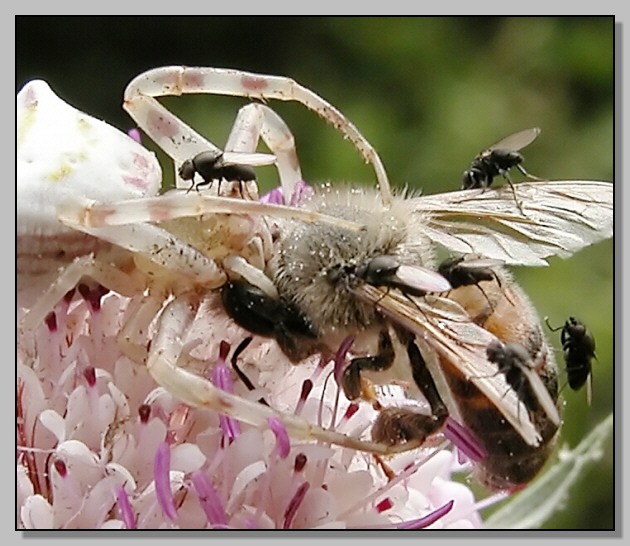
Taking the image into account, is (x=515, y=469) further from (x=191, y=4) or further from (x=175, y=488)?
(x=191, y=4)

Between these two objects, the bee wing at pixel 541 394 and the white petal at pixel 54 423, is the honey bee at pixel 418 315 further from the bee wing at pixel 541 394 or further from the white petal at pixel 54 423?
the white petal at pixel 54 423

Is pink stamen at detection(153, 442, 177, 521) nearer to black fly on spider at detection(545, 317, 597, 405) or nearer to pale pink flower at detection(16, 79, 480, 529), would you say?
pale pink flower at detection(16, 79, 480, 529)

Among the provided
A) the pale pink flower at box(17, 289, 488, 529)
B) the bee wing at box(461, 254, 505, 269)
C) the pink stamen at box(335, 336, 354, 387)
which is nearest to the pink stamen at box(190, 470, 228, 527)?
the pale pink flower at box(17, 289, 488, 529)

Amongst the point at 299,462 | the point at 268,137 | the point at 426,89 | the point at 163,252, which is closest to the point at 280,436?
the point at 299,462

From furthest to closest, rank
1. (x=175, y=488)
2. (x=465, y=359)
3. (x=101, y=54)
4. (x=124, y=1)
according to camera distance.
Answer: (x=101, y=54) → (x=124, y=1) → (x=175, y=488) → (x=465, y=359)

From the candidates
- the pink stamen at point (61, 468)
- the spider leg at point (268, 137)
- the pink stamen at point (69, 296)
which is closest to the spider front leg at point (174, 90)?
the spider leg at point (268, 137)

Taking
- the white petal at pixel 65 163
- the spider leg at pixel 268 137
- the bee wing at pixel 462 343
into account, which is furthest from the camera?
the spider leg at pixel 268 137

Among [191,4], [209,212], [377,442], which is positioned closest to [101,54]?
[191,4]
